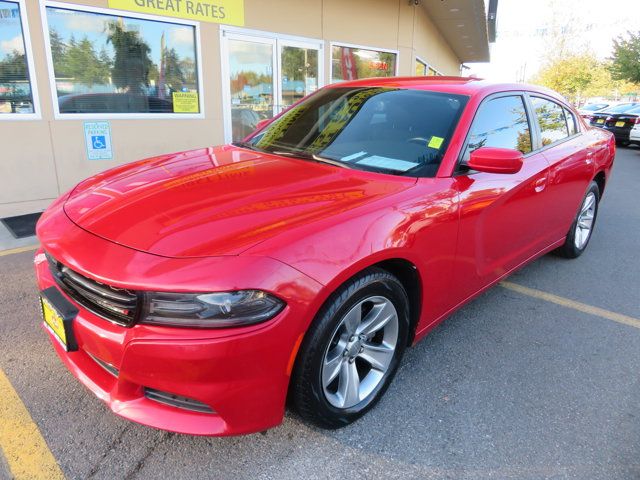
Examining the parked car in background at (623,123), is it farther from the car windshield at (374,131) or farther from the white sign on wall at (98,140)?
the white sign on wall at (98,140)

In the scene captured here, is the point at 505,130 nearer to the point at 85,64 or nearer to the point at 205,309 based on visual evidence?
the point at 205,309

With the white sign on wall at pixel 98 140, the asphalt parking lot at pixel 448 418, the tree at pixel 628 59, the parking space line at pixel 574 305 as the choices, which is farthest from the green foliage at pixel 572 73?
the asphalt parking lot at pixel 448 418

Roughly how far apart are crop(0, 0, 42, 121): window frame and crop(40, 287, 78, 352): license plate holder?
14.7ft

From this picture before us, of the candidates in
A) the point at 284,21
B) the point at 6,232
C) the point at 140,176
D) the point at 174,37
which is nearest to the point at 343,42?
the point at 284,21

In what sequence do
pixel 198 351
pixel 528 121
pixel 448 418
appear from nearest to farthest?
pixel 198 351
pixel 448 418
pixel 528 121

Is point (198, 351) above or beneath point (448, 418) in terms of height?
above

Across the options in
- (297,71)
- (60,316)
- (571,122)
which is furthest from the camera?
(297,71)

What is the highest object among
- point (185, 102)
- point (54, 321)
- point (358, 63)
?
point (358, 63)

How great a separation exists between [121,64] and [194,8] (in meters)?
1.37

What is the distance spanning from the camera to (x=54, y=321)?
214cm

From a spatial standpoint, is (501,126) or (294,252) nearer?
(294,252)

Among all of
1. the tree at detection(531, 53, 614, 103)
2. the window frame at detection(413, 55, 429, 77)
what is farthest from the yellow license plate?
the tree at detection(531, 53, 614, 103)

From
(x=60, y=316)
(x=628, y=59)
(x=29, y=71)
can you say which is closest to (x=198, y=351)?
(x=60, y=316)

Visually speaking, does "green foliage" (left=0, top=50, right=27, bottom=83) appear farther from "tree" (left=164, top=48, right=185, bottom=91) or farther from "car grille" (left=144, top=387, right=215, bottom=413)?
"car grille" (left=144, top=387, right=215, bottom=413)
